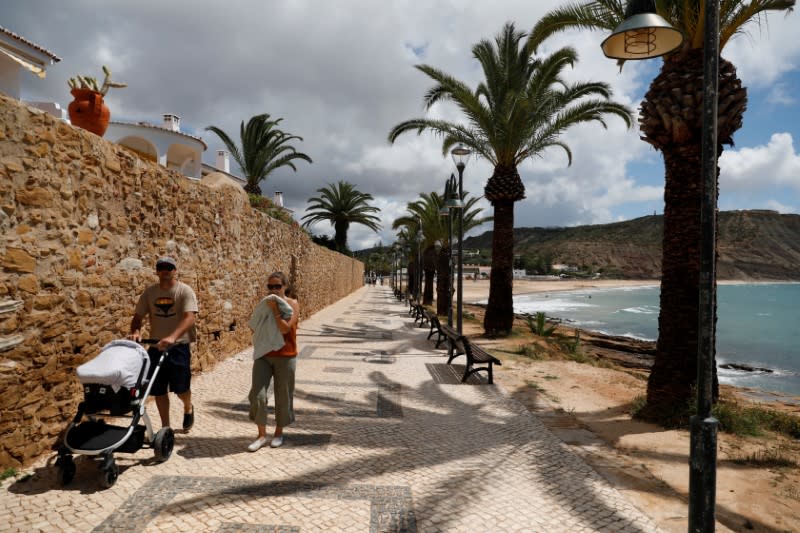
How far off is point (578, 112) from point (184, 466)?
1240 cm

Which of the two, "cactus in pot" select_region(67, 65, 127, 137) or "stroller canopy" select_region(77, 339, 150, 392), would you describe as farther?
"cactus in pot" select_region(67, 65, 127, 137)

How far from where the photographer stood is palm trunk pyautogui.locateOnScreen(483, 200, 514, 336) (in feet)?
43.3

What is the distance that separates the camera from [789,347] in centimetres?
2567

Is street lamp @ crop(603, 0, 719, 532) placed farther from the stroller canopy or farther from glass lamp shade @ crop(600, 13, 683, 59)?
the stroller canopy

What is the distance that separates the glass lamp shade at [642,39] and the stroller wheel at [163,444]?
15.2 ft

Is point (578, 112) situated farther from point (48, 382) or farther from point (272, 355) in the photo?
point (48, 382)

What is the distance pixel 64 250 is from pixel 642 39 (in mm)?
5232

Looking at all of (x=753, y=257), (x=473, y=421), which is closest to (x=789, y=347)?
(x=473, y=421)

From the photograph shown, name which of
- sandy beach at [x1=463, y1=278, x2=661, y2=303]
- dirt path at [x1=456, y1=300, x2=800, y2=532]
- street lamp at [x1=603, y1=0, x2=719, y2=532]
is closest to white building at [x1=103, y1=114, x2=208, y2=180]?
dirt path at [x1=456, y1=300, x2=800, y2=532]

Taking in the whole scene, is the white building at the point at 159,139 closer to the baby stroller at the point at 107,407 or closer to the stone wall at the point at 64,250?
the stone wall at the point at 64,250

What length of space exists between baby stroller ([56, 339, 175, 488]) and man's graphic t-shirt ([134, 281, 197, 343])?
0.50 metres

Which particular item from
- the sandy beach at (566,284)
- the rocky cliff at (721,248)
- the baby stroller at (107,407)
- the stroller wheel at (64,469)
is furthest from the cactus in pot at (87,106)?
the rocky cliff at (721,248)

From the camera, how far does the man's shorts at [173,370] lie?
4012mm

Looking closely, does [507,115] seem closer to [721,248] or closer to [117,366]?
[117,366]
